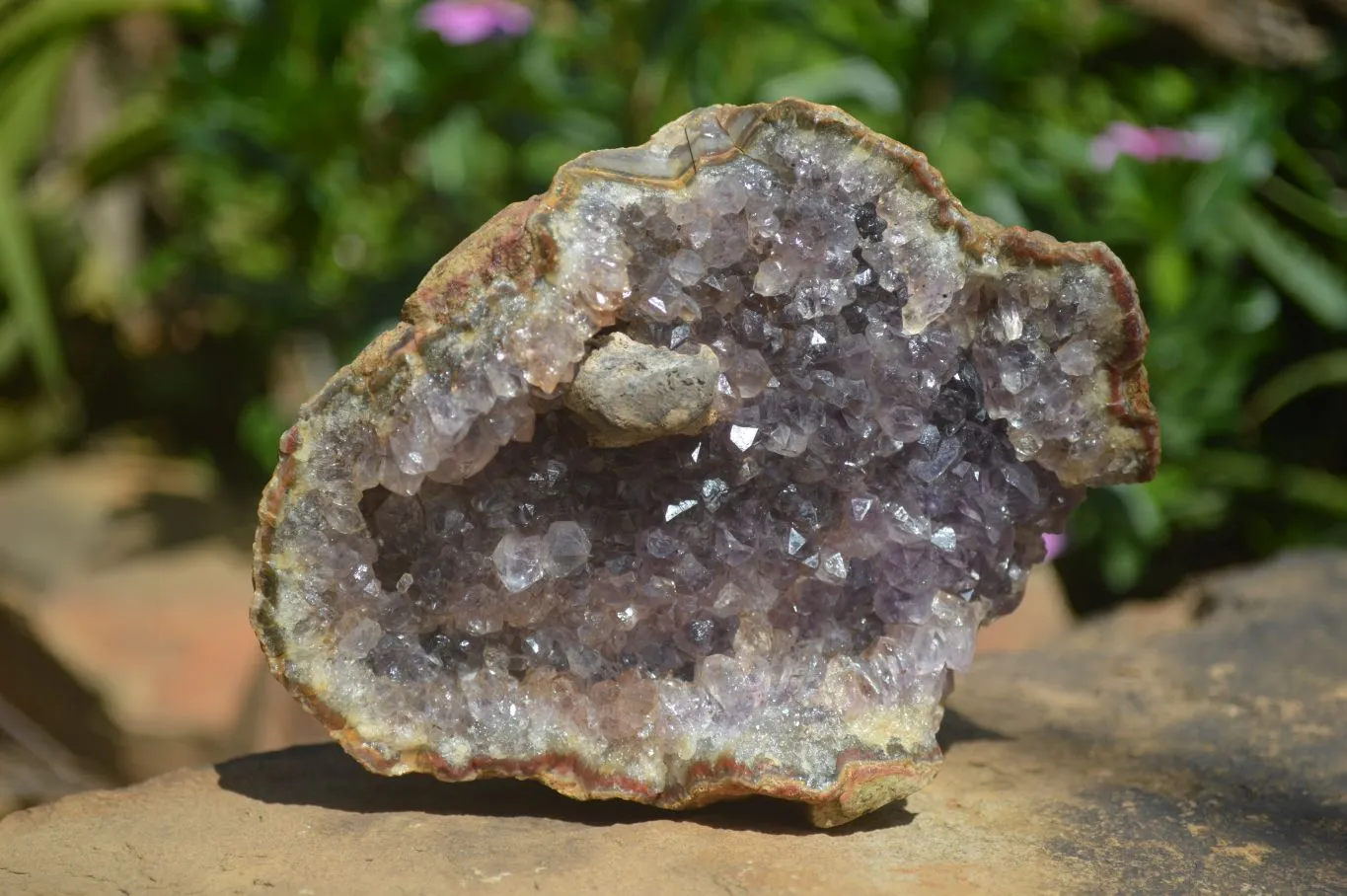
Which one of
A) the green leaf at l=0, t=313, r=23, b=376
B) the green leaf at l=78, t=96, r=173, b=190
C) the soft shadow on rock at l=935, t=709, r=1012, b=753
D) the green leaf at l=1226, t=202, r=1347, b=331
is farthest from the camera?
the green leaf at l=0, t=313, r=23, b=376

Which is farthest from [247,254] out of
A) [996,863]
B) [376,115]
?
[996,863]

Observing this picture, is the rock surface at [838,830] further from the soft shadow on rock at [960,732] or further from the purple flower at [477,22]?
the purple flower at [477,22]

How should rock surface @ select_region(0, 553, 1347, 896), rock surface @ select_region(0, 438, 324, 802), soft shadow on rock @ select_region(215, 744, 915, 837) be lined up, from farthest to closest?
1. rock surface @ select_region(0, 438, 324, 802)
2. soft shadow on rock @ select_region(215, 744, 915, 837)
3. rock surface @ select_region(0, 553, 1347, 896)

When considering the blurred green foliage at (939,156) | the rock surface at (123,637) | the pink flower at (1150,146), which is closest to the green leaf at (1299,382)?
the blurred green foliage at (939,156)

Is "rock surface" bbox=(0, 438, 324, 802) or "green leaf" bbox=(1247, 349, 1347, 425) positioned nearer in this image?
"rock surface" bbox=(0, 438, 324, 802)

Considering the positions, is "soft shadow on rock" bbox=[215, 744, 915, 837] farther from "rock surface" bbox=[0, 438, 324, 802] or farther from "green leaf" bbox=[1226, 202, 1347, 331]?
"green leaf" bbox=[1226, 202, 1347, 331]

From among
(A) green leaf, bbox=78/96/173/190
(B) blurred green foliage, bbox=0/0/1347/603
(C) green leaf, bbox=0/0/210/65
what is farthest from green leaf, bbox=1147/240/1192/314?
(C) green leaf, bbox=0/0/210/65
